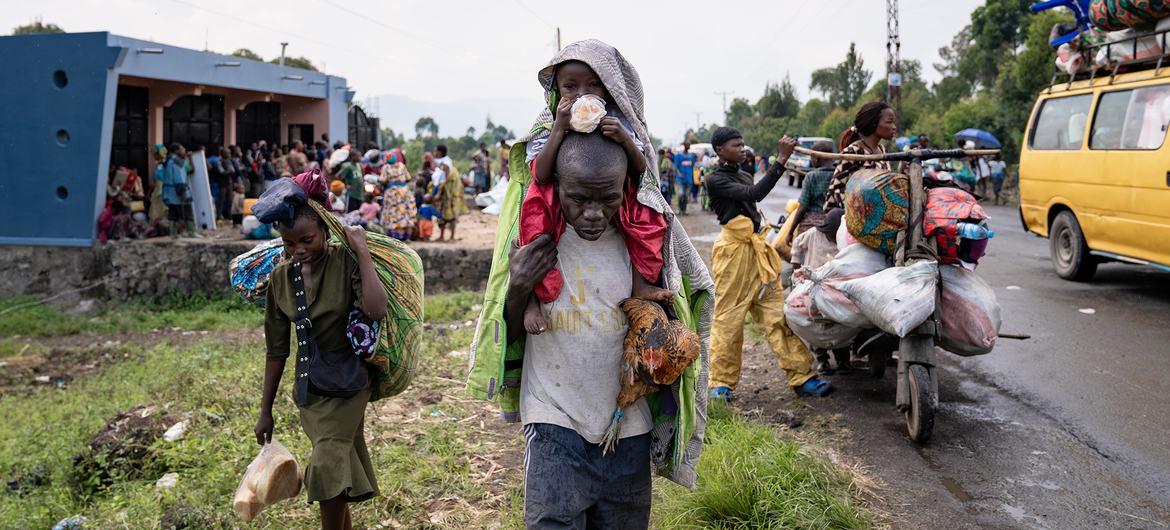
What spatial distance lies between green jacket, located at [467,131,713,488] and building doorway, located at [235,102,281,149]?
21.6 meters

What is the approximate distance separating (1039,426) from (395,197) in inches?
483

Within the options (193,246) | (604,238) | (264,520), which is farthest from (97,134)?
(604,238)

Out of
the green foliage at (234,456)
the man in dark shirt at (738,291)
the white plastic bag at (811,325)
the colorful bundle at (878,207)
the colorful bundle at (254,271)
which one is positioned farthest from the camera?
the man in dark shirt at (738,291)

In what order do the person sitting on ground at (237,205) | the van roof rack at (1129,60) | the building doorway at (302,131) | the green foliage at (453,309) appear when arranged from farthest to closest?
the building doorway at (302,131) → the person sitting on ground at (237,205) → the green foliage at (453,309) → the van roof rack at (1129,60)

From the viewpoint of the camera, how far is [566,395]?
2.60 meters

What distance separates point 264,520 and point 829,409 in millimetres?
3220

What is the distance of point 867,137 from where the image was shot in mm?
5520

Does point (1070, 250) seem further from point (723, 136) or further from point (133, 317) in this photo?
point (133, 317)

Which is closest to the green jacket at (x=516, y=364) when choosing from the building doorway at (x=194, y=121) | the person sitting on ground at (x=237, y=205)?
the person sitting on ground at (x=237, y=205)

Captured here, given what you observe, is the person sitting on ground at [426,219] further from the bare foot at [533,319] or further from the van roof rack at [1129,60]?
the bare foot at [533,319]

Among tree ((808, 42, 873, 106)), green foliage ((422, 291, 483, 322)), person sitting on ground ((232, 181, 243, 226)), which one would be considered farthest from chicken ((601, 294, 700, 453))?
tree ((808, 42, 873, 106))

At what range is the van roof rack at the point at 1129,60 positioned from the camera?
7.81 metres

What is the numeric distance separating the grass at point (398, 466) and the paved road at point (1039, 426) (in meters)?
0.53

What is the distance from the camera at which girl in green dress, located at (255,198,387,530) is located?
3.29 meters
